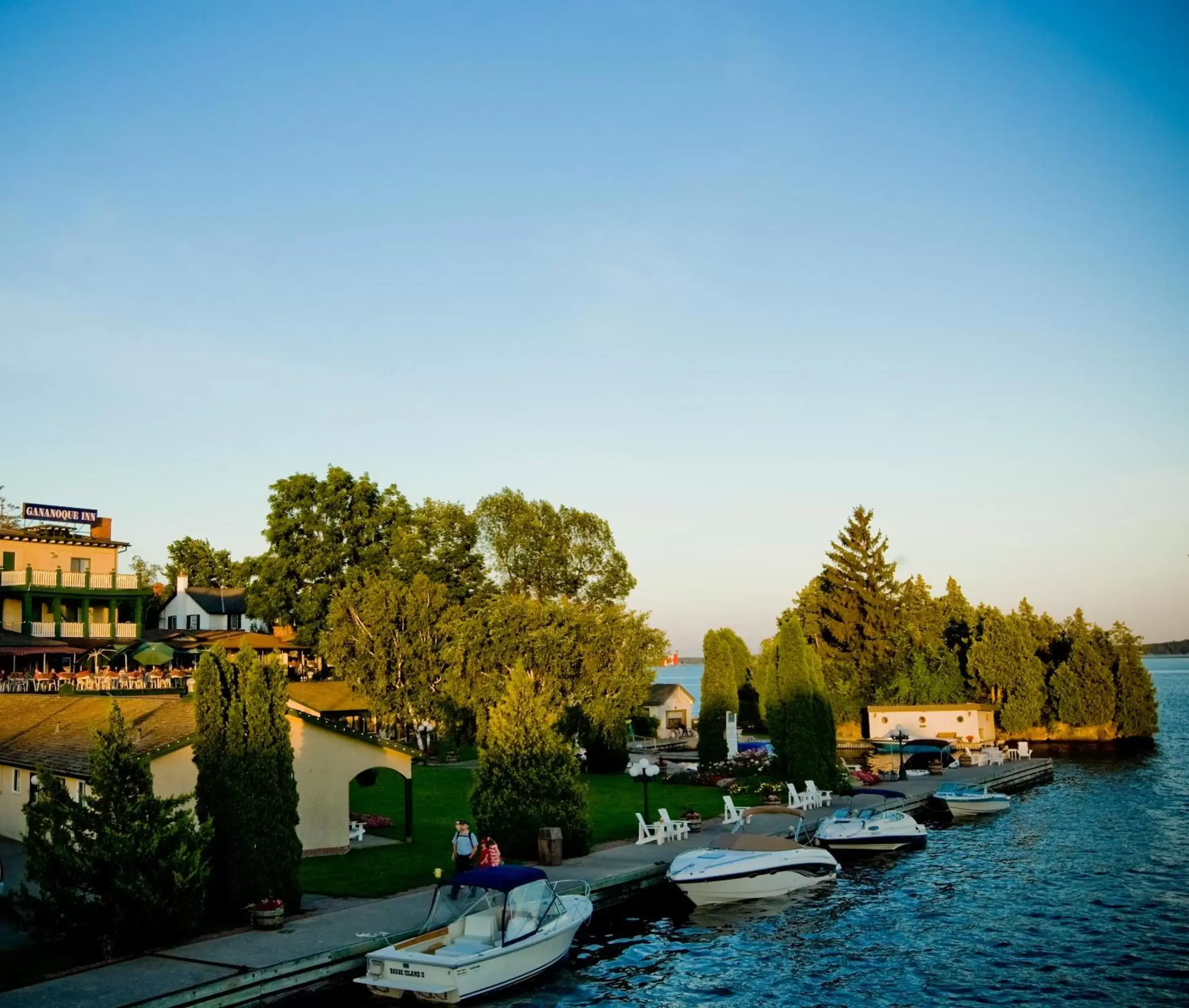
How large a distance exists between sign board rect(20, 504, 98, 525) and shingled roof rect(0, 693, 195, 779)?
3512 centimetres

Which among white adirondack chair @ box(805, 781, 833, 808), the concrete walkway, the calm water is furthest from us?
white adirondack chair @ box(805, 781, 833, 808)

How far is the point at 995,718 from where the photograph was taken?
79.5m

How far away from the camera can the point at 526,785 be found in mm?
28469

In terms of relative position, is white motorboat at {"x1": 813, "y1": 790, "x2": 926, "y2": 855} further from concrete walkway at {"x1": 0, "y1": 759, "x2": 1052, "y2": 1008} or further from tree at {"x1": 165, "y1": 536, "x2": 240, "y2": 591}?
tree at {"x1": 165, "y1": 536, "x2": 240, "y2": 591}

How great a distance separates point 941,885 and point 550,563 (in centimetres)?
5041

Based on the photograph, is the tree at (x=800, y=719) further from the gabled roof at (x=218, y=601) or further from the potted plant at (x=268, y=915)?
the gabled roof at (x=218, y=601)

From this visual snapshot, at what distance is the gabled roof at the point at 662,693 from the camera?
304ft

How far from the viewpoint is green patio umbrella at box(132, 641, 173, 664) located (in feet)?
181

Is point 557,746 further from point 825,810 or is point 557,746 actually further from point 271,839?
point 825,810

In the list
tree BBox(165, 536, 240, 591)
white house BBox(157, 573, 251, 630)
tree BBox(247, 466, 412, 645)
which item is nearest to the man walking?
tree BBox(247, 466, 412, 645)

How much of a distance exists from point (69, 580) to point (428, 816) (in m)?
39.2

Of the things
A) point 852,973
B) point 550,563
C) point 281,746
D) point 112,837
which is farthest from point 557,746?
point 550,563

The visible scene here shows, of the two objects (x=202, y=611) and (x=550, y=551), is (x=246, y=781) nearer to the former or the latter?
(x=550, y=551)

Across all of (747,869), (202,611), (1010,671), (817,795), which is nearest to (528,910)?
(747,869)
